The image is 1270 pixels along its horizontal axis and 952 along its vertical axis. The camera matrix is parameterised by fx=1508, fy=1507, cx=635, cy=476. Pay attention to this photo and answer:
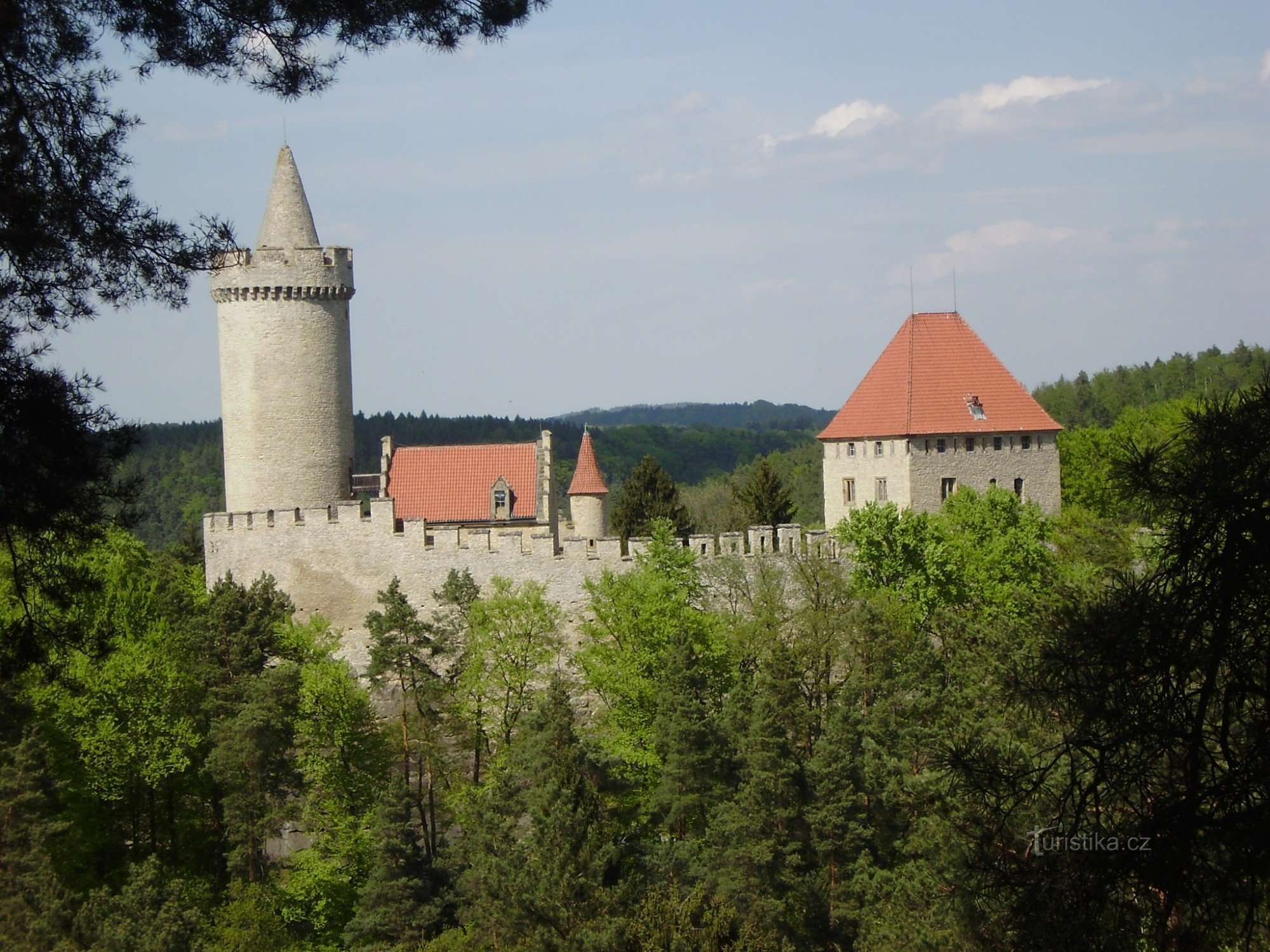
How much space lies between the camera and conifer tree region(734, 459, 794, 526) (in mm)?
39125

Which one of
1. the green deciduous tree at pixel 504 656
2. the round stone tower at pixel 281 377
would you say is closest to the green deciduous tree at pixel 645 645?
the green deciduous tree at pixel 504 656

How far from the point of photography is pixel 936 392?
3294 centimetres

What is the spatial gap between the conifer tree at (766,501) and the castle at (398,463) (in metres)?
4.86

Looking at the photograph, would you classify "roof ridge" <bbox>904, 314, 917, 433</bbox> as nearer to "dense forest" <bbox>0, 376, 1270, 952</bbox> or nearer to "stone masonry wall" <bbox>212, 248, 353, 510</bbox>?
"dense forest" <bbox>0, 376, 1270, 952</bbox>

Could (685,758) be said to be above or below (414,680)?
below

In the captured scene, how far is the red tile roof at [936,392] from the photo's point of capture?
32.3m

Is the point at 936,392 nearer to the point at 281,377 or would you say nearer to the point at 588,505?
the point at 588,505

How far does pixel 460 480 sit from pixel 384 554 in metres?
3.52

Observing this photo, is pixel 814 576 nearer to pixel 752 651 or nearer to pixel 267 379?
pixel 752 651

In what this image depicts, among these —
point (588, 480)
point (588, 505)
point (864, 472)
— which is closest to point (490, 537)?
point (588, 505)

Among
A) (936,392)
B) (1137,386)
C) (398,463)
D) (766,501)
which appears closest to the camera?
(936,392)

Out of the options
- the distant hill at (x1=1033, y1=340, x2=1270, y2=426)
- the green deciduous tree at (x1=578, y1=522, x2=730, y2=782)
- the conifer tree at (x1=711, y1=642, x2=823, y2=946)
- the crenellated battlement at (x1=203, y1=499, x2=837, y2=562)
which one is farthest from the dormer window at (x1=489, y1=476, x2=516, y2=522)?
the distant hill at (x1=1033, y1=340, x2=1270, y2=426)

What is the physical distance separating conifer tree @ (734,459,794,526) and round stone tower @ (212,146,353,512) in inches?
459

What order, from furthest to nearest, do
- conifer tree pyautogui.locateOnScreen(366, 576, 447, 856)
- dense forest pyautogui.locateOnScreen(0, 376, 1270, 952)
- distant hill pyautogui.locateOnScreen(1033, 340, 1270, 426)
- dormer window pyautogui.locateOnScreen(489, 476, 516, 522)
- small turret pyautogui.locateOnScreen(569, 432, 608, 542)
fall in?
distant hill pyautogui.locateOnScreen(1033, 340, 1270, 426) < small turret pyautogui.locateOnScreen(569, 432, 608, 542) < dormer window pyautogui.locateOnScreen(489, 476, 516, 522) < conifer tree pyautogui.locateOnScreen(366, 576, 447, 856) < dense forest pyautogui.locateOnScreen(0, 376, 1270, 952)
